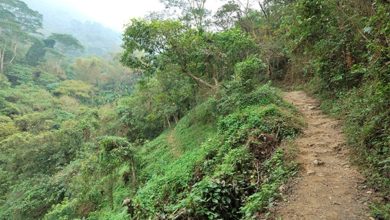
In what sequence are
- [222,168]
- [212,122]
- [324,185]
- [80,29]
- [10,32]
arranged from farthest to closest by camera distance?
[80,29] < [10,32] < [212,122] < [222,168] < [324,185]

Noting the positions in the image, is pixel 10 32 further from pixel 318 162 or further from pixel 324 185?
pixel 324 185

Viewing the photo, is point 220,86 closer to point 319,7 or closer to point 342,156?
point 319,7

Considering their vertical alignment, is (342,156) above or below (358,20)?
below

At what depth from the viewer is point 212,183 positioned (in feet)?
15.8

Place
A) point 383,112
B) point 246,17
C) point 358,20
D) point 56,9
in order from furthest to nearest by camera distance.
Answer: point 56,9, point 246,17, point 358,20, point 383,112

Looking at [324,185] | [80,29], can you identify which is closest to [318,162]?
[324,185]

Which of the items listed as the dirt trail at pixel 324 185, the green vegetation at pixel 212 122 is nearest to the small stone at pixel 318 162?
the dirt trail at pixel 324 185

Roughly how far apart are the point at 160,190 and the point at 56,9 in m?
154

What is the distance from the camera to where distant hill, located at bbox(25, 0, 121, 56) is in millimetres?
92875

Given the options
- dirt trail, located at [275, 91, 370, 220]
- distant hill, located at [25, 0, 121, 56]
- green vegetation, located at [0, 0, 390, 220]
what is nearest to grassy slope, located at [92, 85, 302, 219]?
green vegetation, located at [0, 0, 390, 220]

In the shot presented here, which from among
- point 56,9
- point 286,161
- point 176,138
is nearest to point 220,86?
point 176,138

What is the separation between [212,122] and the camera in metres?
11.1

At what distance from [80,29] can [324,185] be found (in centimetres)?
11855

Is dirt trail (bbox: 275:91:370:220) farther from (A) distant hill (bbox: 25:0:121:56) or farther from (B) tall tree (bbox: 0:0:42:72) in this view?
(A) distant hill (bbox: 25:0:121:56)
